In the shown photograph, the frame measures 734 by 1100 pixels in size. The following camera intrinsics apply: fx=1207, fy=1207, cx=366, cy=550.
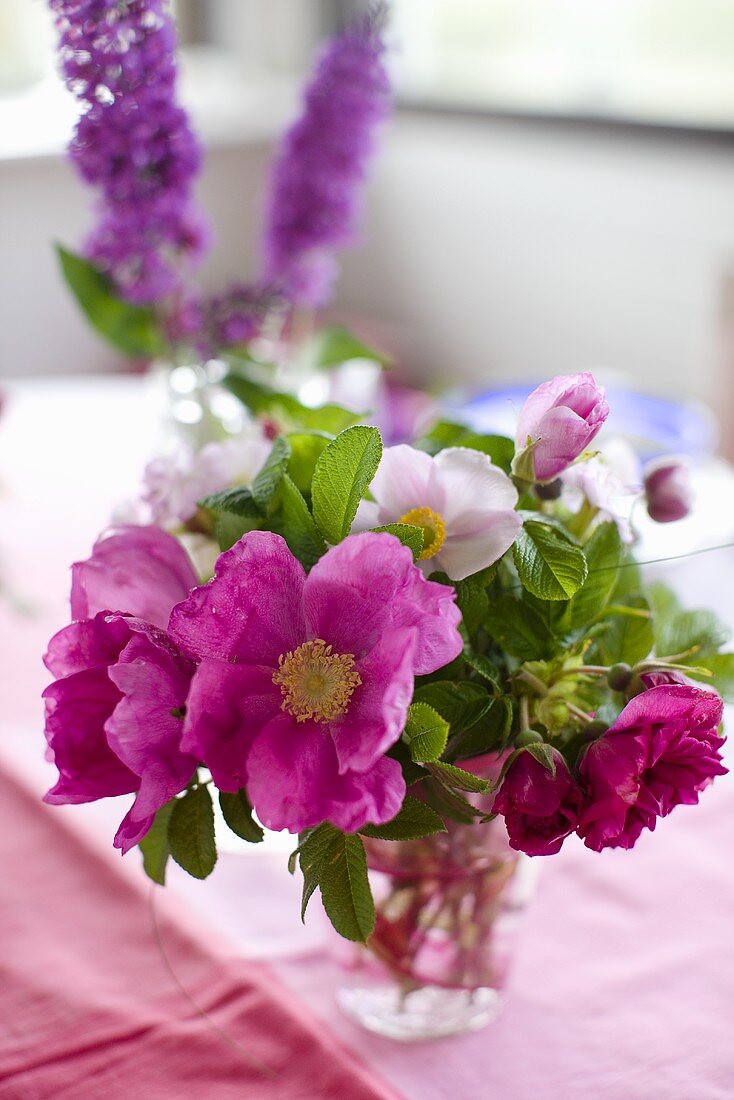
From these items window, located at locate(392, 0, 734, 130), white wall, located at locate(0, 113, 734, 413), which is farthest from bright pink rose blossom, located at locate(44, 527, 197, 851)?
window, located at locate(392, 0, 734, 130)

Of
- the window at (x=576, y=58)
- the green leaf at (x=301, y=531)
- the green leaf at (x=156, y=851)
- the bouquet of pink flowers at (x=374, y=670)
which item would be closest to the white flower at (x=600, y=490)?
the bouquet of pink flowers at (x=374, y=670)

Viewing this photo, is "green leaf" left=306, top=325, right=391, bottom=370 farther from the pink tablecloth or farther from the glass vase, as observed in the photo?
the glass vase

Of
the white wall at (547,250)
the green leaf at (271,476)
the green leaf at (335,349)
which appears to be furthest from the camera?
the white wall at (547,250)

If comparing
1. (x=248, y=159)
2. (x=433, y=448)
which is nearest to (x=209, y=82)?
(x=248, y=159)

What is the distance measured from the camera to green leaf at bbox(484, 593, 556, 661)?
0.47 metres

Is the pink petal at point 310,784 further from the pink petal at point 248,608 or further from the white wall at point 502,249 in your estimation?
the white wall at point 502,249

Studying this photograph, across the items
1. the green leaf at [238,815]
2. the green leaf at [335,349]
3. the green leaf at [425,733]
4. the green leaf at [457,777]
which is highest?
the green leaf at [425,733]

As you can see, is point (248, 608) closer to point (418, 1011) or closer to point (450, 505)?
point (450, 505)

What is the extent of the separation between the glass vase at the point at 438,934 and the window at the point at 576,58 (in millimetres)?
1786

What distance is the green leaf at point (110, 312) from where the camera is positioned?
0.92m

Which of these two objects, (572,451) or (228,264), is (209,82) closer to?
(228,264)

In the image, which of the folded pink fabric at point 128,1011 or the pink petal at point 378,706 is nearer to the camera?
the pink petal at point 378,706

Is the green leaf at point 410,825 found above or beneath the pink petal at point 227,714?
beneath

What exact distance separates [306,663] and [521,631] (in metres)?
0.11
